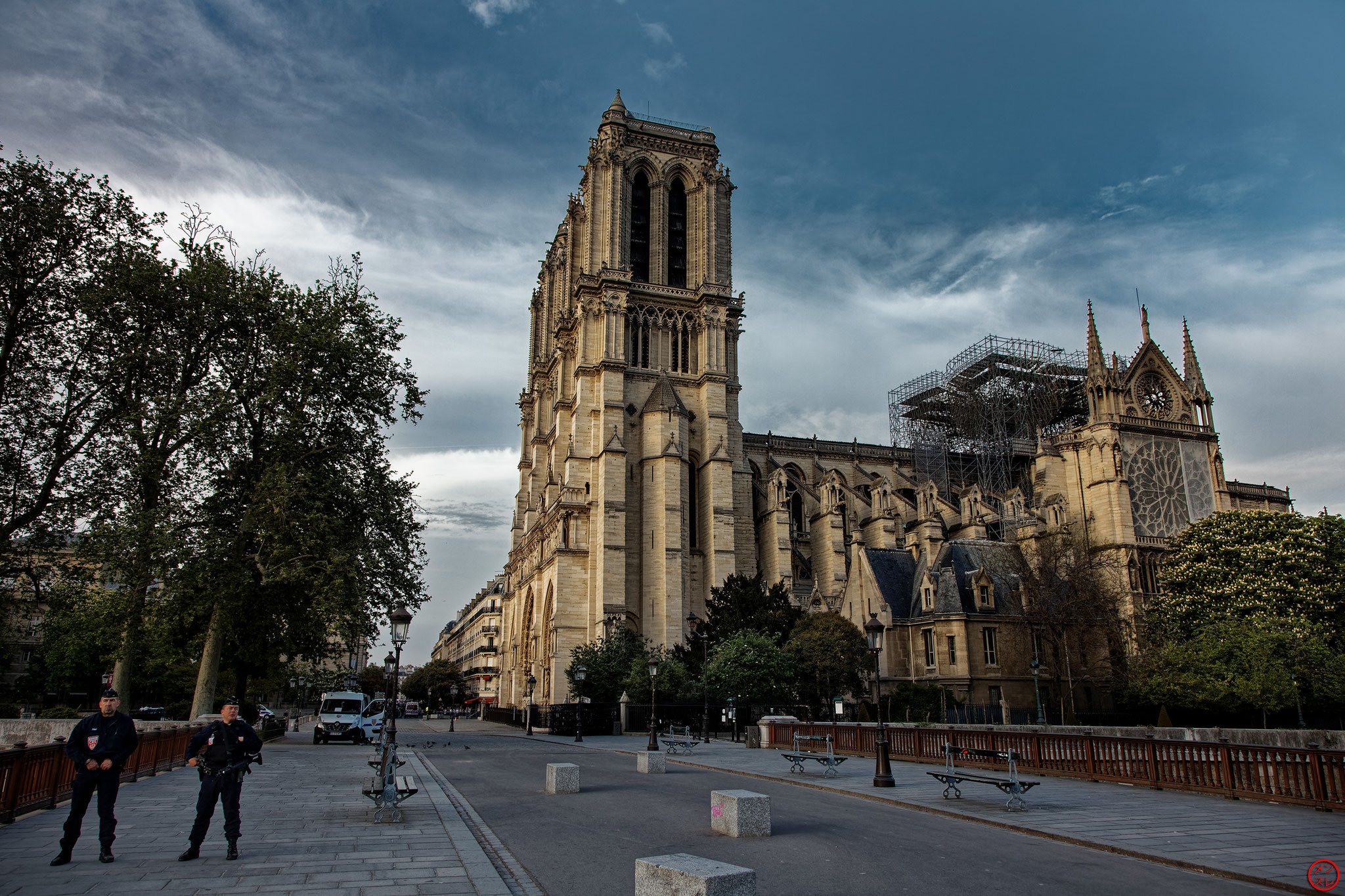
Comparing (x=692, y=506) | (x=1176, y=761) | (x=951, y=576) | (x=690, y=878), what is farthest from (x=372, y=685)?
(x=690, y=878)

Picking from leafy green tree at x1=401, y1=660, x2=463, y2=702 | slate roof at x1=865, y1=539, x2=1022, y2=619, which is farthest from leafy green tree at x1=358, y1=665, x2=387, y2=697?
slate roof at x1=865, y1=539, x2=1022, y2=619

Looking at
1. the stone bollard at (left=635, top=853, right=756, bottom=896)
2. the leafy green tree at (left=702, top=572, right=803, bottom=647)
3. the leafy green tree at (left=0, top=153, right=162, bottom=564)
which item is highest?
the leafy green tree at (left=0, top=153, right=162, bottom=564)

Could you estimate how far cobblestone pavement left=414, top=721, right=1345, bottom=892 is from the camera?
8438mm

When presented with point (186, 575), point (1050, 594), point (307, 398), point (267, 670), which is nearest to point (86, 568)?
point (186, 575)

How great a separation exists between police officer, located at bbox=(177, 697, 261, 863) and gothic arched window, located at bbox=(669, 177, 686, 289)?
163 feet

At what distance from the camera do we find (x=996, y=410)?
5891 centimetres

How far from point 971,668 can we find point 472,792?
2707 centimetres

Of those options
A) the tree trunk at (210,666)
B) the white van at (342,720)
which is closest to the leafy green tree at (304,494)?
the tree trunk at (210,666)

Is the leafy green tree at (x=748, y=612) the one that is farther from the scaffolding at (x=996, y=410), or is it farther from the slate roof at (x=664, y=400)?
the scaffolding at (x=996, y=410)

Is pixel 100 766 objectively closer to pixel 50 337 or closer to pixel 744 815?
pixel 744 815

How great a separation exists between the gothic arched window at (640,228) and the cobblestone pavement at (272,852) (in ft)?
147

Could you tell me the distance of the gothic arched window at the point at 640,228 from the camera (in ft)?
182

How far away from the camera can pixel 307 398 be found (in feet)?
83.0

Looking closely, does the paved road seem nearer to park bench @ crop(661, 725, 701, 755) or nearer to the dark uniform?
the dark uniform
